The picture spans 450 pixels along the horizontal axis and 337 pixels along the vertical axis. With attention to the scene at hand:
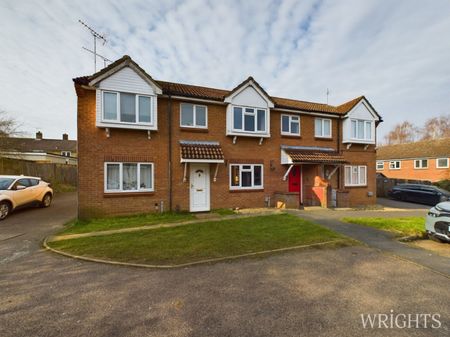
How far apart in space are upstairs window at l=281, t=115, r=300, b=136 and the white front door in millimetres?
5597

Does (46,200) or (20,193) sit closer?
(20,193)

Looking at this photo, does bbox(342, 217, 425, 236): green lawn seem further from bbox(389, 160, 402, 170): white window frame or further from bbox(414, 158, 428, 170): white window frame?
bbox(389, 160, 402, 170): white window frame

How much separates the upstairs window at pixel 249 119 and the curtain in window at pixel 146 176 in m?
5.02

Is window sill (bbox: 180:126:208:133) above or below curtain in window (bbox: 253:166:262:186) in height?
above

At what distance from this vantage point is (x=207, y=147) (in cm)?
1191

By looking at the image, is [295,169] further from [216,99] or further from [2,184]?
[2,184]

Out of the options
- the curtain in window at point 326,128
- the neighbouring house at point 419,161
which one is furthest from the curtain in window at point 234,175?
the neighbouring house at point 419,161

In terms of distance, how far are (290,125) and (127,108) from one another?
371 inches

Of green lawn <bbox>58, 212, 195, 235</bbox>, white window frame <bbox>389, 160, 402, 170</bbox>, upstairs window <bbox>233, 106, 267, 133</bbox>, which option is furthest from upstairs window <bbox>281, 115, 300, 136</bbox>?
white window frame <bbox>389, 160, 402, 170</bbox>

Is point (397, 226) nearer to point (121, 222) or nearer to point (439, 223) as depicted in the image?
point (439, 223)

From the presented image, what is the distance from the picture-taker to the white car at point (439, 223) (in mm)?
6641

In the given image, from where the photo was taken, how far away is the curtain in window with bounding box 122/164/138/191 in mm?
10820

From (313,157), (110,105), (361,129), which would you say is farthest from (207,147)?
(361,129)

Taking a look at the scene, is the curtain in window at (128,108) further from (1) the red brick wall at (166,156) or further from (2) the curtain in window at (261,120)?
(2) the curtain in window at (261,120)
